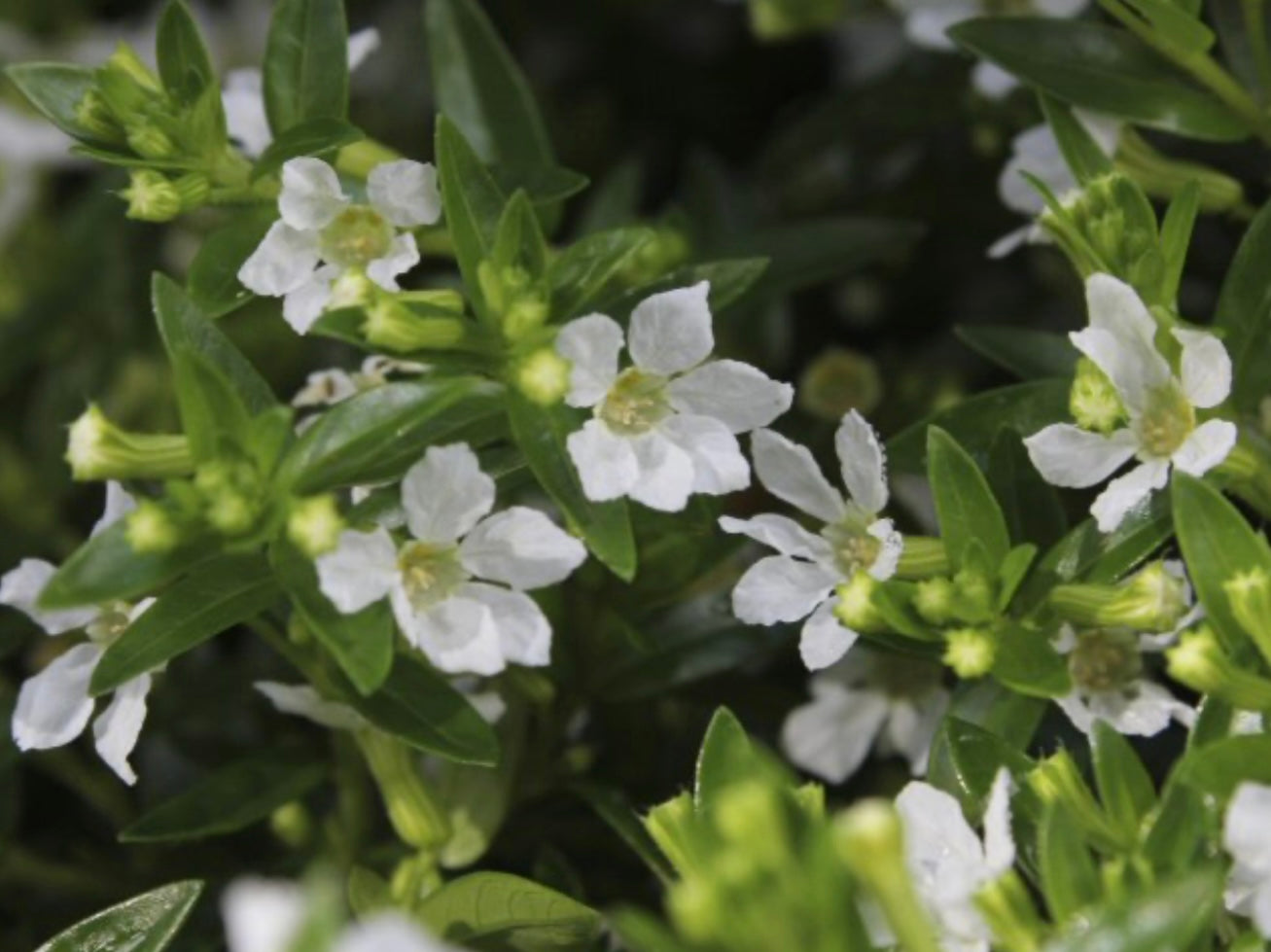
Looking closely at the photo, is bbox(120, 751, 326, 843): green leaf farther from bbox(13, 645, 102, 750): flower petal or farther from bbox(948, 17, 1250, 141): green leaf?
bbox(948, 17, 1250, 141): green leaf

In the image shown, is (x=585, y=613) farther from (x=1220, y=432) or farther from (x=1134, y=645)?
(x=1220, y=432)

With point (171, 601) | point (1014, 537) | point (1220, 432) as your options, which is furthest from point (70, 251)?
point (1220, 432)

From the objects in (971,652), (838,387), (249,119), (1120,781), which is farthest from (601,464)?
(838,387)

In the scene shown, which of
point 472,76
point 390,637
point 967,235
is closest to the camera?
point 390,637

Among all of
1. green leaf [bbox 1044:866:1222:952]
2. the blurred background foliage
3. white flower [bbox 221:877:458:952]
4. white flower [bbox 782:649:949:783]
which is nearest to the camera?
white flower [bbox 221:877:458:952]

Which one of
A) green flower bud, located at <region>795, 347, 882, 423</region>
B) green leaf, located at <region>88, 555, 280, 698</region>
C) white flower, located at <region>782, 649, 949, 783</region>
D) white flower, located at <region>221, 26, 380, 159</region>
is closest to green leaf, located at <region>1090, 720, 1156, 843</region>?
white flower, located at <region>782, 649, 949, 783</region>

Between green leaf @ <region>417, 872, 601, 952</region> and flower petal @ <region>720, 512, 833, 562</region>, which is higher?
flower petal @ <region>720, 512, 833, 562</region>
